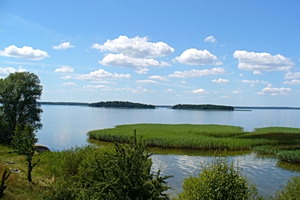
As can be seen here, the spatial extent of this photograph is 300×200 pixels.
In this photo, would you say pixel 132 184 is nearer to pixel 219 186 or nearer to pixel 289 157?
pixel 219 186

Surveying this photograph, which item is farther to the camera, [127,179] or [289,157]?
[289,157]

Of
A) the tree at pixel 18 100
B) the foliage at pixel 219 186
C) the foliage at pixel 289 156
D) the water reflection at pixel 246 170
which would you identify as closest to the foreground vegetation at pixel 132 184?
the foliage at pixel 219 186

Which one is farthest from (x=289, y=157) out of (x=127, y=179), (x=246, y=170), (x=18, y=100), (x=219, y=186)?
(x=18, y=100)

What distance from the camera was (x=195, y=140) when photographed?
203ft

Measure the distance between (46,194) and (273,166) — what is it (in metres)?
35.4

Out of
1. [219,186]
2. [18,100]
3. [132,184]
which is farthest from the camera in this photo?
[18,100]

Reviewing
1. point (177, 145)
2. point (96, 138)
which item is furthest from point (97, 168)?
point (96, 138)

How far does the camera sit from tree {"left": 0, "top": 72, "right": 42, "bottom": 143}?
6097cm

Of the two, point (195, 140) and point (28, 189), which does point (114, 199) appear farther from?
point (195, 140)

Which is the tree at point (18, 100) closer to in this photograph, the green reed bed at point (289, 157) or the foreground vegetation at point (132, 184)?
the foreground vegetation at point (132, 184)

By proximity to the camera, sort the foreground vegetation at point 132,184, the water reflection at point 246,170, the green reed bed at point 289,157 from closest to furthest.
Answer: the foreground vegetation at point 132,184
the water reflection at point 246,170
the green reed bed at point 289,157

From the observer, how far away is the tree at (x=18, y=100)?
61.0m

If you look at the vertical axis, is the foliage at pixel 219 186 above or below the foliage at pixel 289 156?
above

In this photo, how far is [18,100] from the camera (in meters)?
61.8
